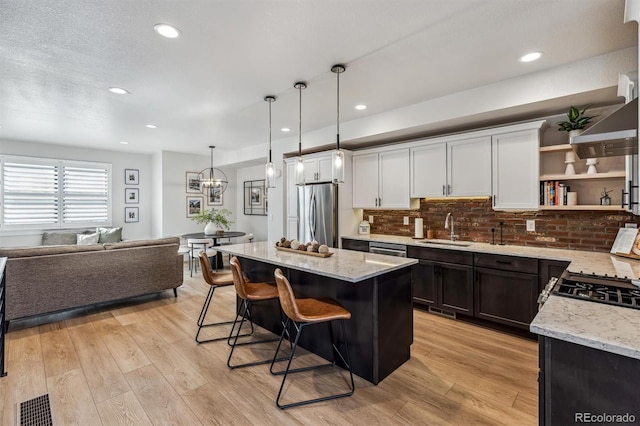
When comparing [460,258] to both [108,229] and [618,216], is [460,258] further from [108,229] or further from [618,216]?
[108,229]

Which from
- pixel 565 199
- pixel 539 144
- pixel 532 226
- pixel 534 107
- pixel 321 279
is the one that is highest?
pixel 534 107

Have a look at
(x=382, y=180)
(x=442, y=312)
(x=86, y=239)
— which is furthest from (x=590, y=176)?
(x=86, y=239)

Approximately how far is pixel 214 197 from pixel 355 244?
15.6ft

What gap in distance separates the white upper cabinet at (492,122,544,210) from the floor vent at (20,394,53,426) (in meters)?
4.31

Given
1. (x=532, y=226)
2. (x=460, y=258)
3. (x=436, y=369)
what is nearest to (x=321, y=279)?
(x=436, y=369)

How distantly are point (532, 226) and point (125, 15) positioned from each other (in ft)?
14.1

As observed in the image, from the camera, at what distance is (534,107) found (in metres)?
3.02

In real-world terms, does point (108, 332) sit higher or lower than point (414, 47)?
lower

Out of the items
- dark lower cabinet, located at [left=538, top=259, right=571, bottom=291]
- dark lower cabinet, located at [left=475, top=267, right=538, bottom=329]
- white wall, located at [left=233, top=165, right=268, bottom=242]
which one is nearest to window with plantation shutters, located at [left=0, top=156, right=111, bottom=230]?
white wall, located at [left=233, top=165, right=268, bottom=242]

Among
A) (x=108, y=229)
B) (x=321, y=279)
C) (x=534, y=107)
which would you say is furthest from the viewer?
(x=108, y=229)

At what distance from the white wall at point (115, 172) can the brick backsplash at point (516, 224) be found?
579 cm

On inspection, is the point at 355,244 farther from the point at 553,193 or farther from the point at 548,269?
the point at 553,193

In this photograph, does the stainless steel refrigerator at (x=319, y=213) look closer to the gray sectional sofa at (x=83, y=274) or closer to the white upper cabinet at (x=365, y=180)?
the white upper cabinet at (x=365, y=180)

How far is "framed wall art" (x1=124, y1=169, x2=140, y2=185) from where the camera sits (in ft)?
22.9
